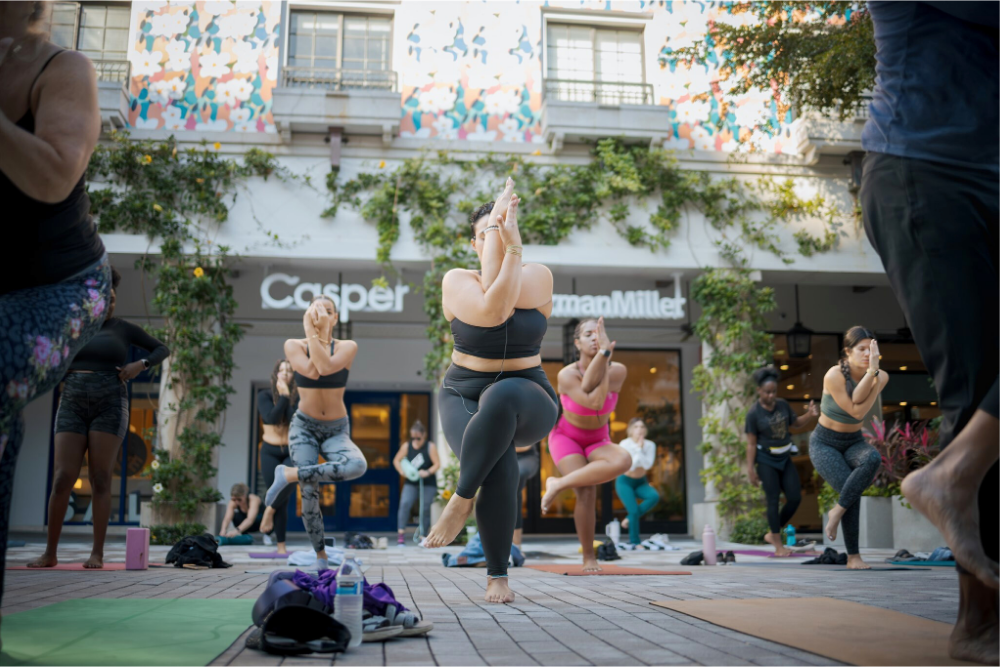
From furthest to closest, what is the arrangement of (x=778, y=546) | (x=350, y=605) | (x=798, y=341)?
1. (x=798, y=341)
2. (x=778, y=546)
3. (x=350, y=605)

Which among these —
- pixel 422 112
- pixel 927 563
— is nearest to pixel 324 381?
pixel 927 563

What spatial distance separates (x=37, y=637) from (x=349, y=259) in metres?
9.53

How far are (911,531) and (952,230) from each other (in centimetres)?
844

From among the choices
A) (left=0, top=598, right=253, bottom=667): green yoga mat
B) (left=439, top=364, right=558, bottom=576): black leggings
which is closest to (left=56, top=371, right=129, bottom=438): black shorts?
(left=0, top=598, right=253, bottom=667): green yoga mat

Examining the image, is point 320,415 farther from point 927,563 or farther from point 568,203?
point 568,203

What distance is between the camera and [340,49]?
1248 centimetres

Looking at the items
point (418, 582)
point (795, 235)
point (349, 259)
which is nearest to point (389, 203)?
point (349, 259)

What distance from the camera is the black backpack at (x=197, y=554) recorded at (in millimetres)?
6777

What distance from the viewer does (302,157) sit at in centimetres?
1229

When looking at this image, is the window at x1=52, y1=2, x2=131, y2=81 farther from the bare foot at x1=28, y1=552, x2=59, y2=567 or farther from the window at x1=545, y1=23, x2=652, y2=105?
the bare foot at x1=28, y1=552, x2=59, y2=567

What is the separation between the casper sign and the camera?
12.3m

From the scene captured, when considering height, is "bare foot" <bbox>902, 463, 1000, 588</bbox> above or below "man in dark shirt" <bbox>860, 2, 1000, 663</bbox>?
below

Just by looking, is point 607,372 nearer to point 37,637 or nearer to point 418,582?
point 418,582

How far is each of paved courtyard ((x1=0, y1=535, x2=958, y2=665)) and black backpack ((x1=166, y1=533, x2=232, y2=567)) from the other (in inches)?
10.2
